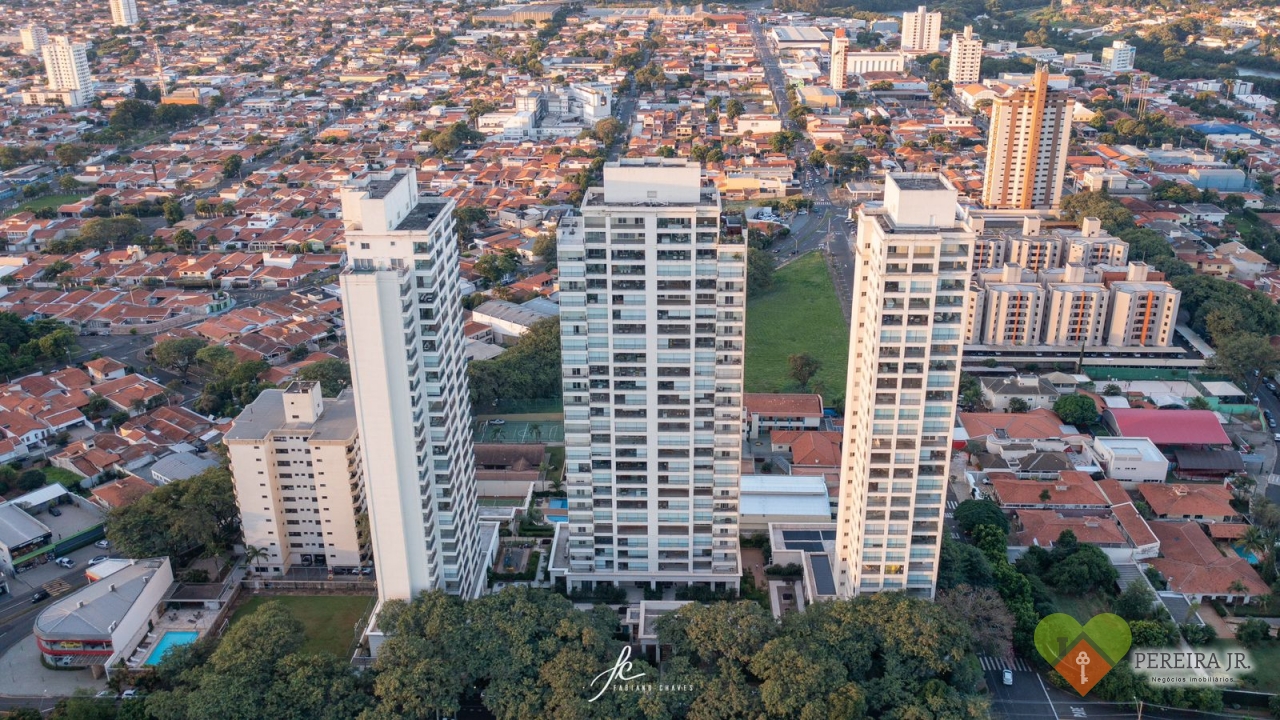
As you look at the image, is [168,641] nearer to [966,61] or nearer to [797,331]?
[797,331]

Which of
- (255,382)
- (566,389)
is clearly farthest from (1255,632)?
(255,382)

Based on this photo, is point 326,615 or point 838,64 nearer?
point 326,615

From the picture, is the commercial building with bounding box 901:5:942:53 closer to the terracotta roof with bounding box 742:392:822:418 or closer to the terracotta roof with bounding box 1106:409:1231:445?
→ the terracotta roof with bounding box 1106:409:1231:445

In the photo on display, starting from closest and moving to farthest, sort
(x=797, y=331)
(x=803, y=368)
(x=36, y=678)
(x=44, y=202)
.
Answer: (x=36, y=678) → (x=803, y=368) → (x=797, y=331) → (x=44, y=202)

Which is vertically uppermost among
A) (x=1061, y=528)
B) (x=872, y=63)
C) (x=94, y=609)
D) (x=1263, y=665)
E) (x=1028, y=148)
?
(x=1028, y=148)

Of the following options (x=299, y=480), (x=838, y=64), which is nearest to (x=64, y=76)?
(x=838, y=64)

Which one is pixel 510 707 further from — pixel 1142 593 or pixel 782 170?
A: pixel 782 170

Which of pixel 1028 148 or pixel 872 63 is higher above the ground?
pixel 1028 148

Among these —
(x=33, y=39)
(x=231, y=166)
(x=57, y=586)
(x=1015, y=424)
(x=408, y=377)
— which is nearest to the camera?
(x=408, y=377)
